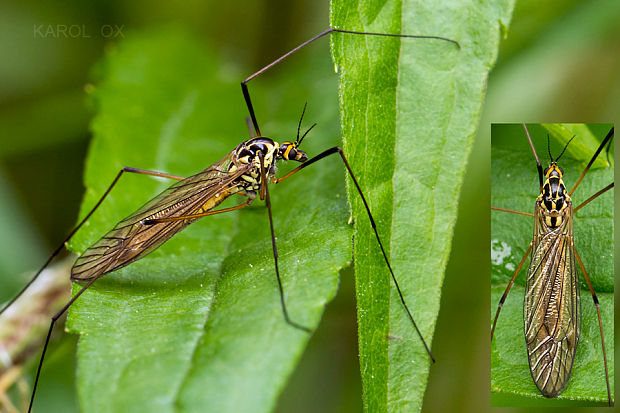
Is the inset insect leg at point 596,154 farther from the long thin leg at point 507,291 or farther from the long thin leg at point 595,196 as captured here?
the long thin leg at point 507,291

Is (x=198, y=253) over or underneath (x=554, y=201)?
underneath

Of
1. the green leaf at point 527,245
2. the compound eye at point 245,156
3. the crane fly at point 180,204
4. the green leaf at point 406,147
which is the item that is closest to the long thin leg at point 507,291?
the green leaf at point 527,245

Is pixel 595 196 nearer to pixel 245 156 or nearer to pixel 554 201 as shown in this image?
pixel 554 201

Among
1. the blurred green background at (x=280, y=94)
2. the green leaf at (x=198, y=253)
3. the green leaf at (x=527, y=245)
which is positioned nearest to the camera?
the green leaf at (x=198, y=253)

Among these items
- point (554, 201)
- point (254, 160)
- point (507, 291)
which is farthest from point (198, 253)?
point (554, 201)

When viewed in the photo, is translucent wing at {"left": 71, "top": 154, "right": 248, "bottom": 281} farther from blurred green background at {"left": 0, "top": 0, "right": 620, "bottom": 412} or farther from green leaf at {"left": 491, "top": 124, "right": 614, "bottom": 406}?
green leaf at {"left": 491, "top": 124, "right": 614, "bottom": 406}
